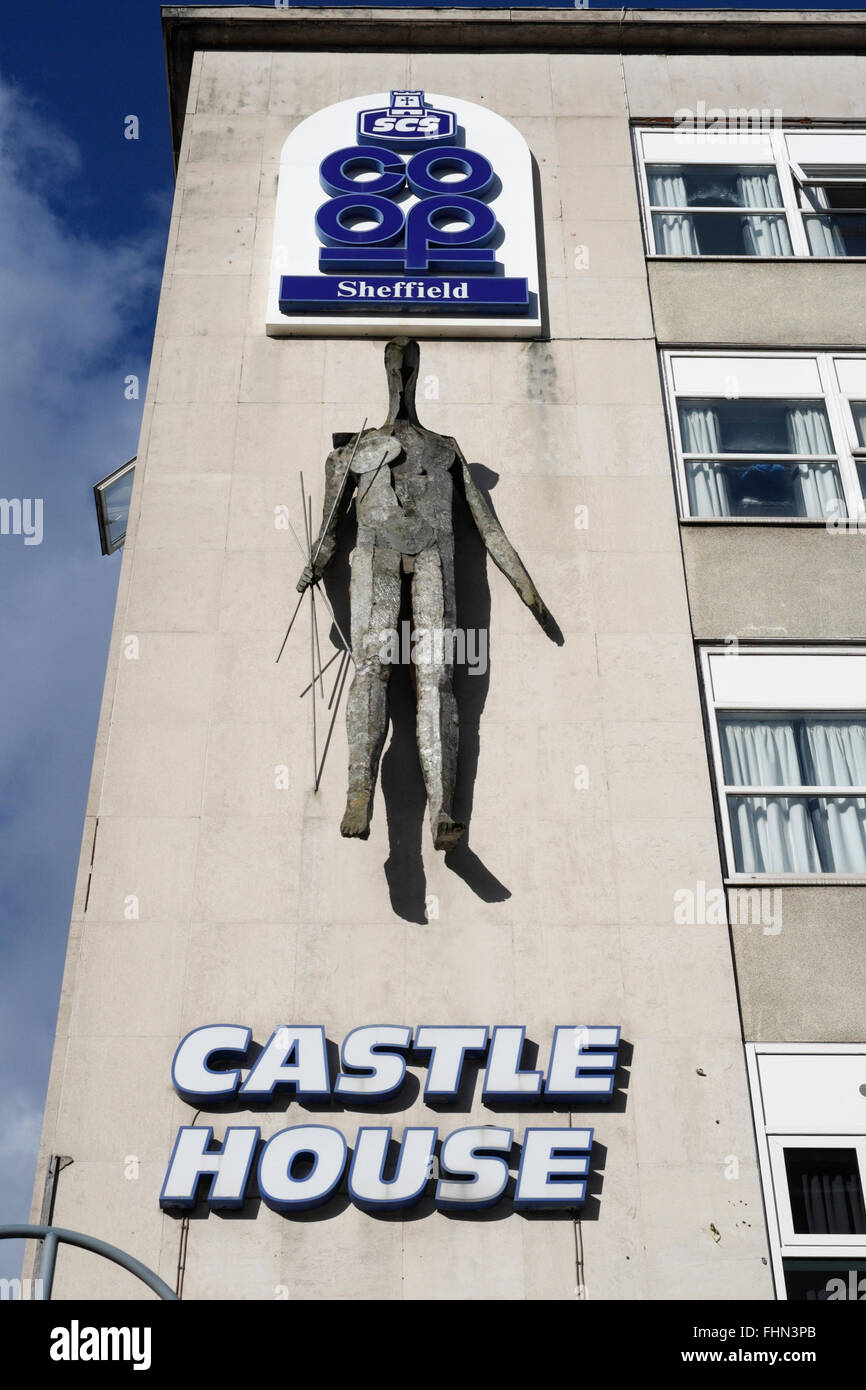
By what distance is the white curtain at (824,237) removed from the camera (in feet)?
55.6

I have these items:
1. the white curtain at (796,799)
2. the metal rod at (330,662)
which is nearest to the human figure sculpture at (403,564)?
the metal rod at (330,662)

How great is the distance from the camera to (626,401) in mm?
15039

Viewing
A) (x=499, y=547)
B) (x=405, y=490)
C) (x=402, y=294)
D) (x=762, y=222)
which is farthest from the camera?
(x=762, y=222)

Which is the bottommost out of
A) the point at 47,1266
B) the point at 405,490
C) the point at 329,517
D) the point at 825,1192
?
the point at 47,1266

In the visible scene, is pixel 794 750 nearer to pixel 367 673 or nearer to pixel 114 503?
pixel 367 673

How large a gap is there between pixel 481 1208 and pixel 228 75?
577 inches

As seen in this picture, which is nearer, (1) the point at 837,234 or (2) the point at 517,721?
(2) the point at 517,721

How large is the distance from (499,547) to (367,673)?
189 centimetres

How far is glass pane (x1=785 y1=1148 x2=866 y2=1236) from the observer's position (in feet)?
34.5

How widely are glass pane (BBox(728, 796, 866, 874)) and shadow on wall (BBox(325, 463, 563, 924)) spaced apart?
7.62ft

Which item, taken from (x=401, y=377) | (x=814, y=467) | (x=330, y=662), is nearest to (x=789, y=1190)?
(x=330, y=662)

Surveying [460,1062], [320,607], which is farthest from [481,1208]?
[320,607]

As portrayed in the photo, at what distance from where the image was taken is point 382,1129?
10.5 metres
